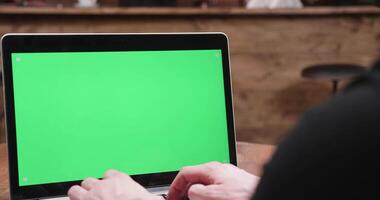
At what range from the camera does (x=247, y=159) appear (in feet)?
3.33

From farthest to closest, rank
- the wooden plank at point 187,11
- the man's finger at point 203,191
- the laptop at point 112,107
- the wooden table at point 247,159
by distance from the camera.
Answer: the wooden plank at point 187,11, the wooden table at point 247,159, the laptop at point 112,107, the man's finger at point 203,191

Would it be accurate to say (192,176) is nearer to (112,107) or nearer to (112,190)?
(112,190)

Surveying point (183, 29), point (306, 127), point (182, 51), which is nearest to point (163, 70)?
point (182, 51)

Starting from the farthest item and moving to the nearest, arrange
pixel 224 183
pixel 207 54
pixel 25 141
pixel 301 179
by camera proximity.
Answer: pixel 207 54
pixel 25 141
pixel 224 183
pixel 301 179

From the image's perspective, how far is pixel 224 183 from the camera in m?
0.62

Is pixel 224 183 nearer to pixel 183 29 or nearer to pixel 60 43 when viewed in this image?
pixel 60 43

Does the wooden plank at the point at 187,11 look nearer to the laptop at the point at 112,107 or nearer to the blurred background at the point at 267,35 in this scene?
the blurred background at the point at 267,35

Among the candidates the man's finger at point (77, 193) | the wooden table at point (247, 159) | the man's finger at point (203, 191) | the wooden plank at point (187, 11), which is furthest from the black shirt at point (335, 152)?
the wooden plank at point (187, 11)

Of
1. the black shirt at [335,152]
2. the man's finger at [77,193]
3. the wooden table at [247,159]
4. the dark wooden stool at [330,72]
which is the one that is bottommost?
the dark wooden stool at [330,72]

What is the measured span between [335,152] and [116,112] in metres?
0.53

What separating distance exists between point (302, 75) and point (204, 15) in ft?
1.90

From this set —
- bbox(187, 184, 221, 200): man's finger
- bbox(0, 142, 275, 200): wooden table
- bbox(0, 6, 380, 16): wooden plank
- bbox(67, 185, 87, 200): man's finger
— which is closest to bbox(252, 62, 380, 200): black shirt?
bbox(187, 184, 221, 200): man's finger

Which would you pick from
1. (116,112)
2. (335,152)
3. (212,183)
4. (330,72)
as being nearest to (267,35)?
(330,72)

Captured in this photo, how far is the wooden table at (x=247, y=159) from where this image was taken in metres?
0.89
